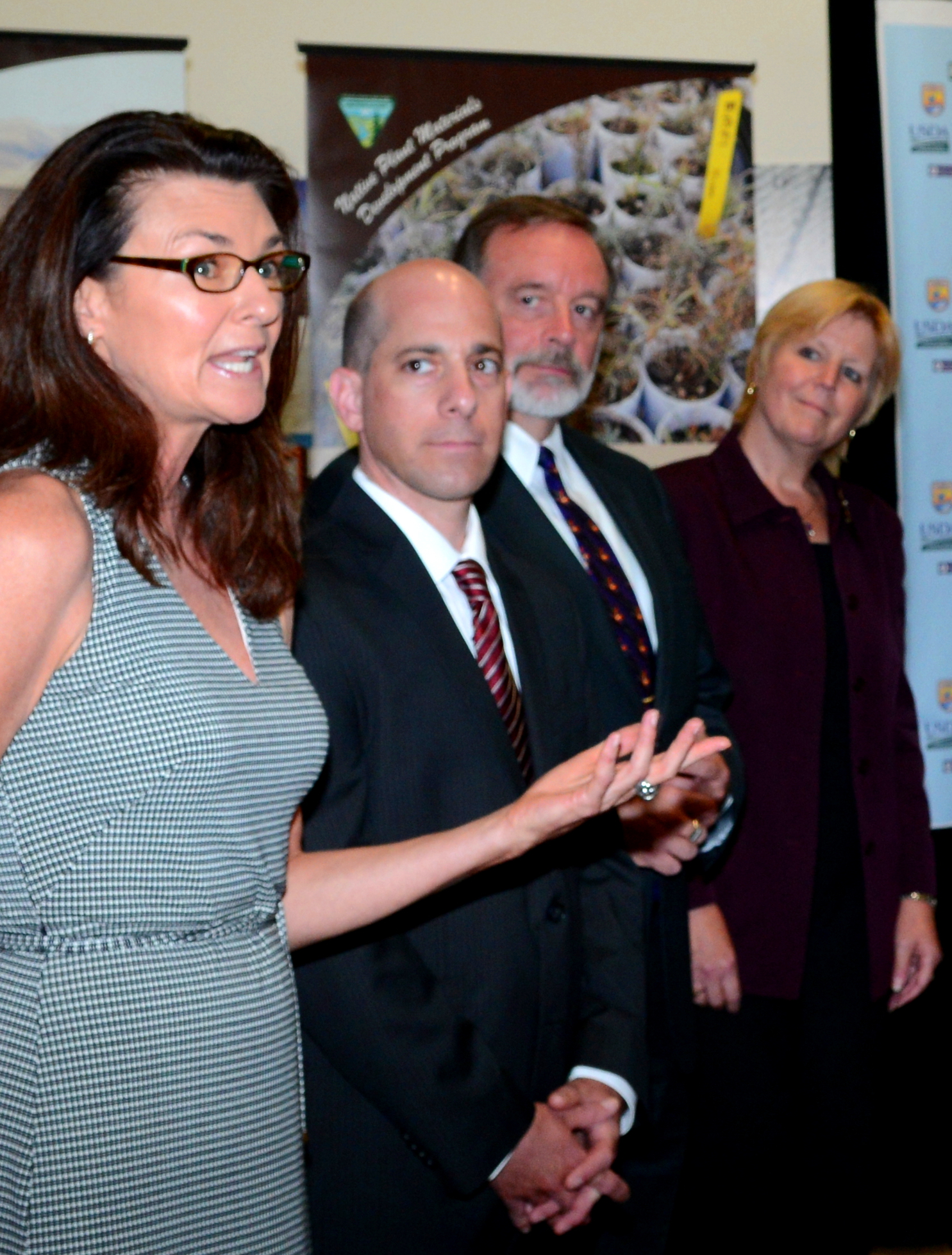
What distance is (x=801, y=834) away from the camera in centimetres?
255

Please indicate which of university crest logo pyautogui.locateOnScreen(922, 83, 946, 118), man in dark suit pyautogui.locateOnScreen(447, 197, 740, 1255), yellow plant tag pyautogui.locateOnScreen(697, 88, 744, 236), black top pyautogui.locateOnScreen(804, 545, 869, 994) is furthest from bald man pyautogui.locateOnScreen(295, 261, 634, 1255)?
university crest logo pyautogui.locateOnScreen(922, 83, 946, 118)

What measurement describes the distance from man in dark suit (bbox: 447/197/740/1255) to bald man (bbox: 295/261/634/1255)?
202mm

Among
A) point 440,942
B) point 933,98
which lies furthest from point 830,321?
point 440,942

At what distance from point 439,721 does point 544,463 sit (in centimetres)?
86

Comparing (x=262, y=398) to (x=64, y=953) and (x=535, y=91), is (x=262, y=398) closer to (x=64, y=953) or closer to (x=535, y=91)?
(x=64, y=953)

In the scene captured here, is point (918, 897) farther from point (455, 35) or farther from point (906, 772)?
point (455, 35)

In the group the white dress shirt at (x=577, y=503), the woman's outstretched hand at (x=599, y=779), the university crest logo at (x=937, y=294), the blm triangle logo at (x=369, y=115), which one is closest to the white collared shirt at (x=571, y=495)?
the white dress shirt at (x=577, y=503)

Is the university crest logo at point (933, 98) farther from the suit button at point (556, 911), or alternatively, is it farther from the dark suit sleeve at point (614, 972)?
the suit button at point (556, 911)

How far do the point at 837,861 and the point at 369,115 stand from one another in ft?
7.35

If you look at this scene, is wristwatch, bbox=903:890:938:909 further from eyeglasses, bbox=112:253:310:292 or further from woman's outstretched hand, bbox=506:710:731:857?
eyeglasses, bbox=112:253:310:292

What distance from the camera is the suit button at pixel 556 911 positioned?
187 centimetres

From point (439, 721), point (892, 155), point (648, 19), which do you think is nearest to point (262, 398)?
point (439, 721)

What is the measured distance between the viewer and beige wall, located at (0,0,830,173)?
3.37m

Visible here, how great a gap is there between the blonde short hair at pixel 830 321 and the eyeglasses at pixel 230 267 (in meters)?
1.56
